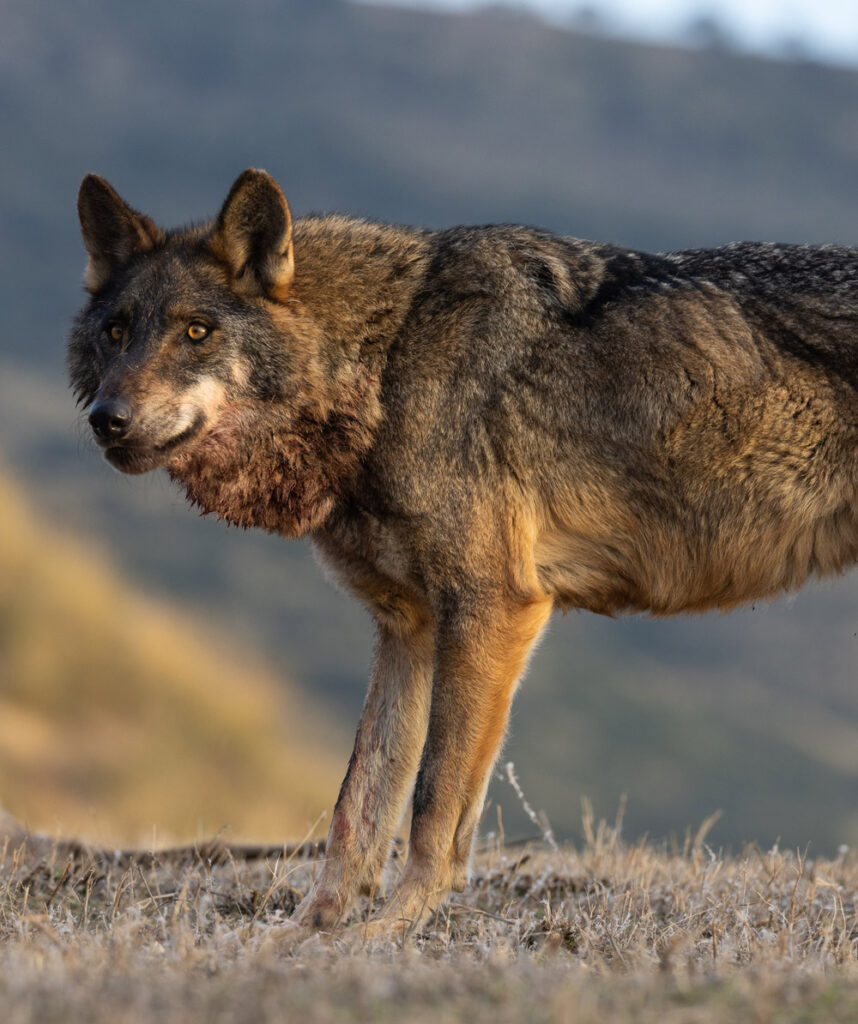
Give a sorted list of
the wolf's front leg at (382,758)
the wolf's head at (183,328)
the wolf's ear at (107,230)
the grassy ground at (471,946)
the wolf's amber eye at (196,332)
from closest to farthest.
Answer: the grassy ground at (471,946)
the wolf's head at (183,328)
the wolf's amber eye at (196,332)
the wolf's front leg at (382,758)
the wolf's ear at (107,230)

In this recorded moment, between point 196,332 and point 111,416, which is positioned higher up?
point 196,332

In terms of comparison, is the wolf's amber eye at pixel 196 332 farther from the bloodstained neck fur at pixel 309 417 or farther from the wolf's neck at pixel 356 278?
the wolf's neck at pixel 356 278

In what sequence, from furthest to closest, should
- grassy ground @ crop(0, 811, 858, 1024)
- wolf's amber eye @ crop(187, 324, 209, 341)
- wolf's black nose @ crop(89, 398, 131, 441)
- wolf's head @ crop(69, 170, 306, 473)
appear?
1. wolf's amber eye @ crop(187, 324, 209, 341)
2. wolf's head @ crop(69, 170, 306, 473)
3. wolf's black nose @ crop(89, 398, 131, 441)
4. grassy ground @ crop(0, 811, 858, 1024)

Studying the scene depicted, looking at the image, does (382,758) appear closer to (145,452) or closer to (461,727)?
(461,727)

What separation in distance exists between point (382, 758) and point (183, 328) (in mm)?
1976

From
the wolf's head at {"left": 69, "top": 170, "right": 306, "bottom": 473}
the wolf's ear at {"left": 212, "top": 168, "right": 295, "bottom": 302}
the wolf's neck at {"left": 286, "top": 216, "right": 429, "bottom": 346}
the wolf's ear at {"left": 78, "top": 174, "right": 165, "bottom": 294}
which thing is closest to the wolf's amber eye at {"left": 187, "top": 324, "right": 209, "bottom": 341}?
the wolf's head at {"left": 69, "top": 170, "right": 306, "bottom": 473}

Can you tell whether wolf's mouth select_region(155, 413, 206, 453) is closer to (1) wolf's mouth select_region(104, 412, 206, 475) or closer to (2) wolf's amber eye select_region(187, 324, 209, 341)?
(1) wolf's mouth select_region(104, 412, 206, 475)

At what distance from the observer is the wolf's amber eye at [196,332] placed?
4.55 meters

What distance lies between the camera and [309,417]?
4703mm

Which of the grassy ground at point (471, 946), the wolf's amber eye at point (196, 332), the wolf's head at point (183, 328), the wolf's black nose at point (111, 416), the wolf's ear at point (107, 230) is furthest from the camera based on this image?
the wolf's ear at point (107, 230)

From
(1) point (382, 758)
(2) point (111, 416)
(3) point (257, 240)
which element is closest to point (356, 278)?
(3) point (257, 240)

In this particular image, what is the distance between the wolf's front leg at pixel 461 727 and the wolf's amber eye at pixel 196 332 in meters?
1.49

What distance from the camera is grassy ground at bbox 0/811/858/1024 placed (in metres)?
2.25

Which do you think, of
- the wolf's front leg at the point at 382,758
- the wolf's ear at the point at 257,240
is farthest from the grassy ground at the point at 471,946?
the wolf's ear at the point at 257,240
